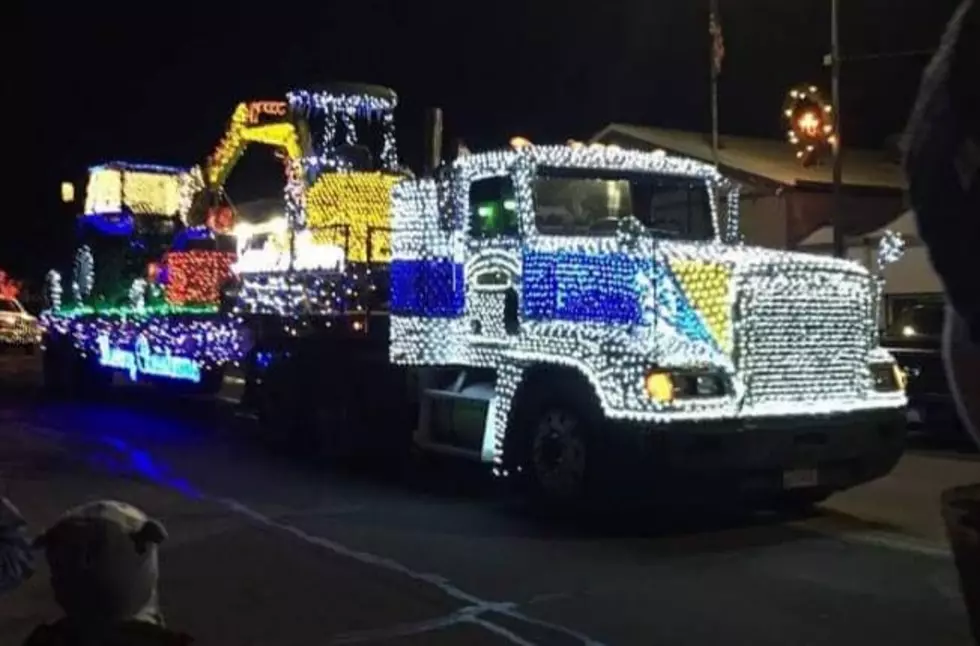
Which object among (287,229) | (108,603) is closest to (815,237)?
(287,229)

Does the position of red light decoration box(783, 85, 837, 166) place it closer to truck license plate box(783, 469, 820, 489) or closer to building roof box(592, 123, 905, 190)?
building roof box(592, 123, 905, 190)

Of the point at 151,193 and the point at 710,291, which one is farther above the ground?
A: the point at 151,193

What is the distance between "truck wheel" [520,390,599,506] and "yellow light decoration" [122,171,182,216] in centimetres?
1217

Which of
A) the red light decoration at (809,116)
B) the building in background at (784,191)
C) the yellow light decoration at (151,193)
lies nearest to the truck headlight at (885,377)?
the red light decoration at (809,116)

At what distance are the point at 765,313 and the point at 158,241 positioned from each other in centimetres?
1318

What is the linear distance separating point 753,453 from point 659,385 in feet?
2.71

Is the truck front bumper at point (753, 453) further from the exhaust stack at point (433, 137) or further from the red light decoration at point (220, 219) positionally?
the red light decoration at point (220, 219)

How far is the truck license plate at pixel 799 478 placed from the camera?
391 inches

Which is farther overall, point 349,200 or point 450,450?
point 349,200

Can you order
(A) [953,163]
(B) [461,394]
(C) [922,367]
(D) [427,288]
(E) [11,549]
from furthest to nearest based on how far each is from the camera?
(C) [922,367]
(D) [427,288]
(B) [461,394]
(E) [11,549]
(A) [953,163]

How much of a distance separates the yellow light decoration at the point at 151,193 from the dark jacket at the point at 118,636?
18713 mm

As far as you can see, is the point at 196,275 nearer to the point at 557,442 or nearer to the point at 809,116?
the point at 557,442

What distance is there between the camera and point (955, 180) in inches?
61.3

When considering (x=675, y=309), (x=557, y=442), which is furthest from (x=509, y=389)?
(x=675, y=309)
